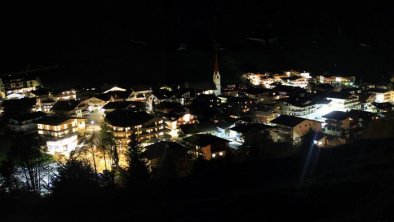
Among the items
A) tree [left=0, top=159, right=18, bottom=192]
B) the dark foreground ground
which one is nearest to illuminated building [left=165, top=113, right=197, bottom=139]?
the dark foreground ground

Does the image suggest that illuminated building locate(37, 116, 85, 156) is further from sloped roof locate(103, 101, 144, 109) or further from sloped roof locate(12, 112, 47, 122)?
sloped roof locate(103, 101, 144, 109)

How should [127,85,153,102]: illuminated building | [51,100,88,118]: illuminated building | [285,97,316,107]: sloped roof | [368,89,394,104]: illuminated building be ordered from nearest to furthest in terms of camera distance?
[51,100,88,118]: illuminated building
[285,97,316,107]: sloped roof
[127,85,153,102]: illuminated building
[368,89,394,104]: illuminated building

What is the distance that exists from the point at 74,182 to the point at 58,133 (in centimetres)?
980

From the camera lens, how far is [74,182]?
622 inches

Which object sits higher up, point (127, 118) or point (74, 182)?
point (127, 118)

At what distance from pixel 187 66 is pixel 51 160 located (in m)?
34.5

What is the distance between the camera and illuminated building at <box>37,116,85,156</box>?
23984mm

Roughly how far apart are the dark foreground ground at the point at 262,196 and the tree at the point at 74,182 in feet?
1.03

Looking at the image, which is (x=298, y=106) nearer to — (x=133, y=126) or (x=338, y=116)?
(x=338, y=116)

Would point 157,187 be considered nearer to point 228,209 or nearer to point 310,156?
point 228,209

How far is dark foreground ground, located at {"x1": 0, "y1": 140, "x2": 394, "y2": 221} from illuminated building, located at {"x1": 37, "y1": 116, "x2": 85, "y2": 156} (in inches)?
310

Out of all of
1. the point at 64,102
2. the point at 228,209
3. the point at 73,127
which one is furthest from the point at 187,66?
the point at 228,209

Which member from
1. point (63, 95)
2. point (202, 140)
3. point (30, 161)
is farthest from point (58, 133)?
point (63, 95)

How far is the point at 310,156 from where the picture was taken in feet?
63.6
